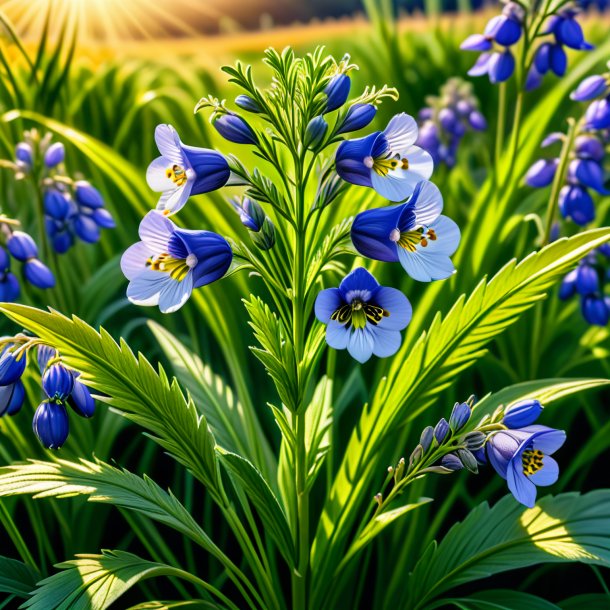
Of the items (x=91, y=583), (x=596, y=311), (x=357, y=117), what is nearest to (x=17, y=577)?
(x=91, y=583)

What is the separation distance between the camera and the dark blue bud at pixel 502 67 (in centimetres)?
194

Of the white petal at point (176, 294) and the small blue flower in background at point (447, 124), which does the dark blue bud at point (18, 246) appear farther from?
the small blue flower in background at point (447, 124)

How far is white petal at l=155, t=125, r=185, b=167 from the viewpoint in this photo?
1.10m

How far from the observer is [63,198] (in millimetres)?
1885

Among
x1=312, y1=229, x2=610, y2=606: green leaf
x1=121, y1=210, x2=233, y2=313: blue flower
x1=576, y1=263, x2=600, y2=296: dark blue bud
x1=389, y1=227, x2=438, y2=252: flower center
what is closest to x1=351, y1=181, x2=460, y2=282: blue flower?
x1=389, y1=227, x2=438, y2=252: flower center

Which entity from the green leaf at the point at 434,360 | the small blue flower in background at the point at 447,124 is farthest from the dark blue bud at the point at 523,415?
the small blue flower in background at the point at 447,124

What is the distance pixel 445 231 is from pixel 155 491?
0.63m

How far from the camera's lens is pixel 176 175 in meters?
1.17

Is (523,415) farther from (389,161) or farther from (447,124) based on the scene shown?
(447,124)

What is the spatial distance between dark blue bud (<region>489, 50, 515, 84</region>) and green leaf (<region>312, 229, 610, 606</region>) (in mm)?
877

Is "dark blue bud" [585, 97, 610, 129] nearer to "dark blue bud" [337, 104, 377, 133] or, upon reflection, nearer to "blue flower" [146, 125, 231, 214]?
"dark blue bud" [337, 104, 377, 133]

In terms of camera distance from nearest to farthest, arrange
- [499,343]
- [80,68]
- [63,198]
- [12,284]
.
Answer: [12,284] → [63,198] → [499,343] → [80,68]

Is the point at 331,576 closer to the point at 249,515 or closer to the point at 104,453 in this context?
the point at 249,515

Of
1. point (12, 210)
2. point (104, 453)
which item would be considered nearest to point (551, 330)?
point (104, 453)
